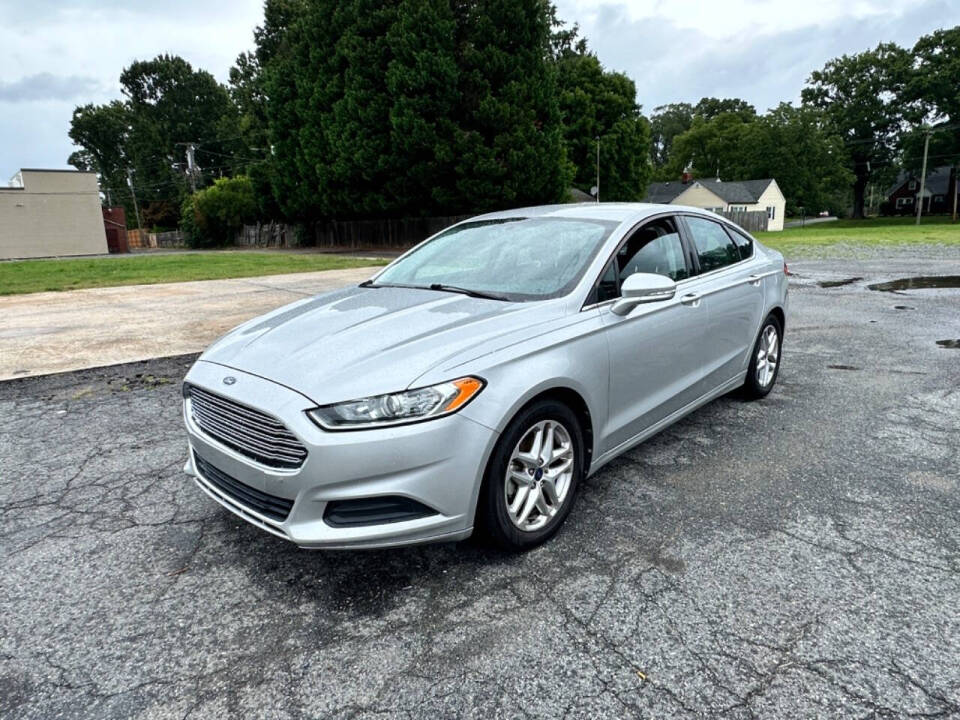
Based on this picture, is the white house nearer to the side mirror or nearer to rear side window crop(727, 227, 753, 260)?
rear side window crop(727, 227, 753, 260)

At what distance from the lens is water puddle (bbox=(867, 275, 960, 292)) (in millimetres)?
11344

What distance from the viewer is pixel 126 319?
9641 mm

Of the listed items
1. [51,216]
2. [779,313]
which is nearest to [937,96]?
[779,313]

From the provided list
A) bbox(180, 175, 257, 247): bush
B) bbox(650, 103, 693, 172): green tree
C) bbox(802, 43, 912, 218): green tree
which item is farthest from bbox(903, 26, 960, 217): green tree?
bbox(180, 175, 257, 247): bush

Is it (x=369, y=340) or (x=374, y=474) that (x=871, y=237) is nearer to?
(x=369, y=340)

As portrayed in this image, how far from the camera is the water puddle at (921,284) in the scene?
37.2 ft

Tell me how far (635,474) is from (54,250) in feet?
174

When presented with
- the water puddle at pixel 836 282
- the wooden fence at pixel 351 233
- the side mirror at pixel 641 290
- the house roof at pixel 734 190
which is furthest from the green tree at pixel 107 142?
the side mirror at pixel 641 290

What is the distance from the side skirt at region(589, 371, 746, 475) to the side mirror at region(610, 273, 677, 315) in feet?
2.36

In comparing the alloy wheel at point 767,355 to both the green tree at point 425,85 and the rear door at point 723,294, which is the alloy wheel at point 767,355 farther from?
the green tree at point 425,85

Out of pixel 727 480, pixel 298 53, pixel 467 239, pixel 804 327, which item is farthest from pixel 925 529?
pixel 298 53

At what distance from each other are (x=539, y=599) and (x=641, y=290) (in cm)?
153

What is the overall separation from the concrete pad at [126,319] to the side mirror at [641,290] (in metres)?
5.60

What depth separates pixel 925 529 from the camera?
301 centimetres
